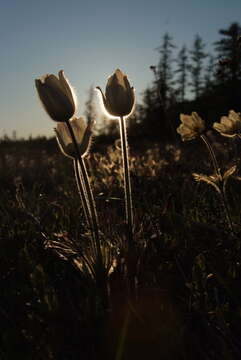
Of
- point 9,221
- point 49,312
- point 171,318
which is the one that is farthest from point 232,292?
point 9,221

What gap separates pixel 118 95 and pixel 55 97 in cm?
26

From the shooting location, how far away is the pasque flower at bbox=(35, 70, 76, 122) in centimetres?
152

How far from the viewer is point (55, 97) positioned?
152 centimetres

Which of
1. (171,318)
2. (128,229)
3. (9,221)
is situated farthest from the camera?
(9,221)

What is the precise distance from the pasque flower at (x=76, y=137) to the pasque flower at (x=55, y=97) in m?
0.14

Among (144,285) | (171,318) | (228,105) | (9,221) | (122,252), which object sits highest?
(228,105)

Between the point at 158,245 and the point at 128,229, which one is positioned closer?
the point at 128,229

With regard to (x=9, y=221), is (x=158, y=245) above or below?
below

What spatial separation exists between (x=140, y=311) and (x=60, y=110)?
0.79 m

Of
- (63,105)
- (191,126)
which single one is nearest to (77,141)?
(63,105)

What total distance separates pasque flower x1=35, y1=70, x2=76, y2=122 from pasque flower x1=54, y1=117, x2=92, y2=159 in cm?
14

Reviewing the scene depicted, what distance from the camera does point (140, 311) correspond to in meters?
1.35

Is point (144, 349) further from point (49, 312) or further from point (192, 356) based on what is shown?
point (49, 312)

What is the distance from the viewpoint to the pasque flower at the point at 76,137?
165 centimetres
